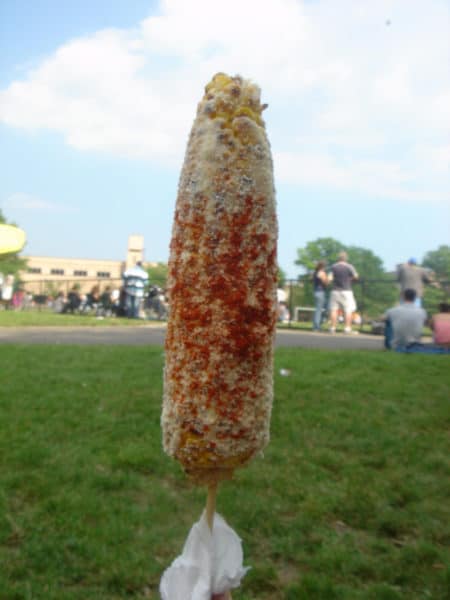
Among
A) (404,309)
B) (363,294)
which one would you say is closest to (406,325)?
(404,309)

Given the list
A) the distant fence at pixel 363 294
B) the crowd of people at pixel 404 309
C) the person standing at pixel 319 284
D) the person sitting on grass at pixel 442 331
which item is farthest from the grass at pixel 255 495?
the distant fence at pixel 363 294

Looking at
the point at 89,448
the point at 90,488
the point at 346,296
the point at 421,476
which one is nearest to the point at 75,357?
the point at 89,448

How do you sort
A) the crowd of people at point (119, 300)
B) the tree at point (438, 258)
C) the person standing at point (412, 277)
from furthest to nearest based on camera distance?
the tree at point (438, 258)
the crowd of people at point (119, 300)
the person standing at point (412, 277)

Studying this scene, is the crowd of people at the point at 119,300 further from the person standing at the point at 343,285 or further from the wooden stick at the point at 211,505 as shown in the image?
the wooden stick at the point at 211,505

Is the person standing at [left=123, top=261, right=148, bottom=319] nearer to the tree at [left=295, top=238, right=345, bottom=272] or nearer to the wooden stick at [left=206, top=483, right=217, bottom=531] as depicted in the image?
the wooden stick at [left=206, top=483, right=217, bottom=531]

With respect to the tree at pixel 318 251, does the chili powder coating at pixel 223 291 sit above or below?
Answer: below

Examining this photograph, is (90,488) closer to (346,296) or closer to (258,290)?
(258,290)
